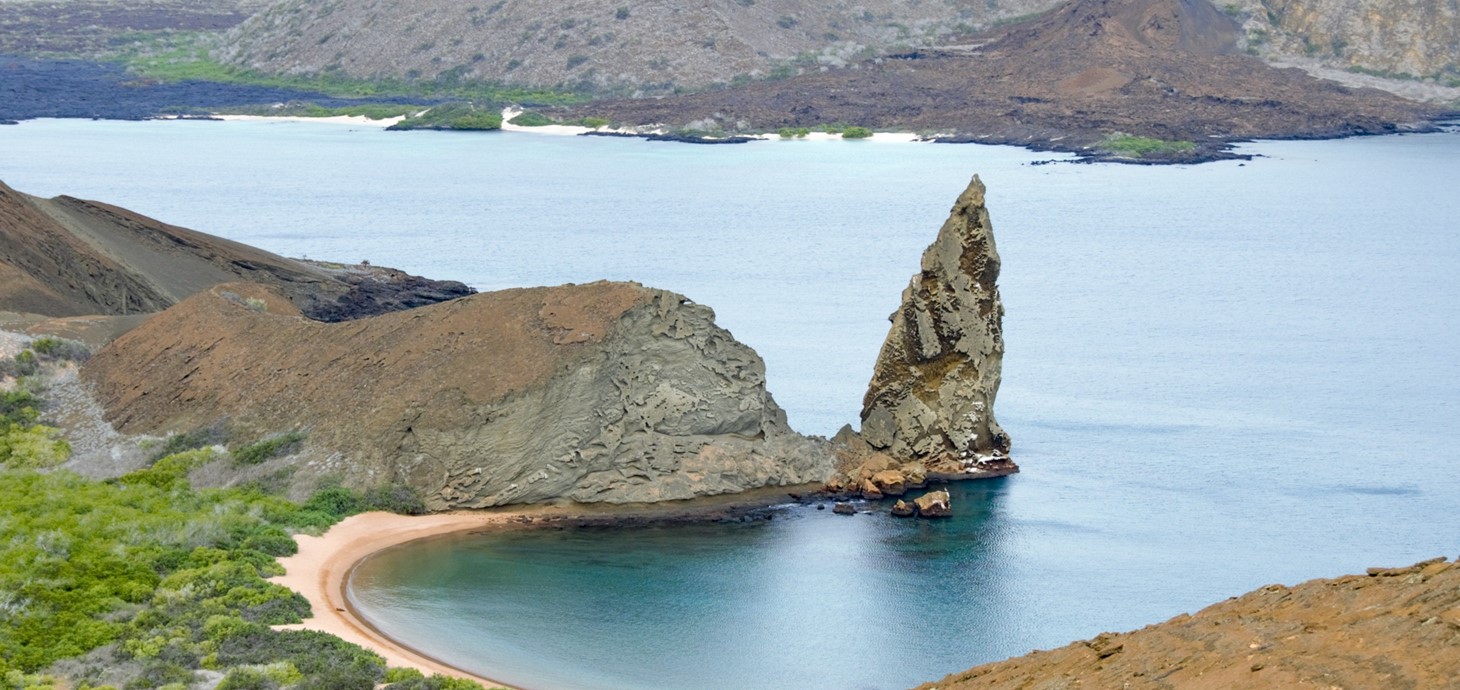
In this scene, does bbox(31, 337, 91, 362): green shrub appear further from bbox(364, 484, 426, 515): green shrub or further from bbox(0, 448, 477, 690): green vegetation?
bbox(364, 484, 426, 515): green shrub

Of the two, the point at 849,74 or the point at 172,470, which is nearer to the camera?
the point at 172,470

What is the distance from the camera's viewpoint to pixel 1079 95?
148625 mm

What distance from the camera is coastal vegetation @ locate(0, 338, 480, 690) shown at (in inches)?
1107

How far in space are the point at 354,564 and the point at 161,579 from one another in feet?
15.4

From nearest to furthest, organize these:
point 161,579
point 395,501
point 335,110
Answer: point 161,579, point 395,501, point 335,110

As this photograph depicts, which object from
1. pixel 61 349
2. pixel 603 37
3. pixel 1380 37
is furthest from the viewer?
pixel 603 37

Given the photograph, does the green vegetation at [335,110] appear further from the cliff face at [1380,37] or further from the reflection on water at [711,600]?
the reflection on water at [711,600]

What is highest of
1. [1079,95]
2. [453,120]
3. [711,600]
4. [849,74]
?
[849,74]

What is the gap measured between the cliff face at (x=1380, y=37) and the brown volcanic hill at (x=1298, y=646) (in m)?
149

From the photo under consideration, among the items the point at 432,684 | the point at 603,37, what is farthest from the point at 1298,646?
the point at 603,37

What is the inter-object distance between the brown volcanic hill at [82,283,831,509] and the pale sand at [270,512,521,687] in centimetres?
84

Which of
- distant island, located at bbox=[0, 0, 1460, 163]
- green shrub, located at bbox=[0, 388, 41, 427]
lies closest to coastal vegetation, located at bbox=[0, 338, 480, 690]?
green shrub, located at bbox=[0, 388, 41, 427]

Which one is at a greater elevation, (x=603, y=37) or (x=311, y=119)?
(x=603, y=37)

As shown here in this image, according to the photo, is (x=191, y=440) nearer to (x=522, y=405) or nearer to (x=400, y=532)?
(x=400, y=532)
